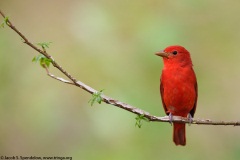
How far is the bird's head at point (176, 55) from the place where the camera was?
237 inches

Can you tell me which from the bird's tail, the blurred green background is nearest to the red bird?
the bird's tail

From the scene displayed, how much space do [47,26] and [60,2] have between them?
0.63 m

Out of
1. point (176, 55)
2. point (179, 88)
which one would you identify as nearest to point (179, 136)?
point (179, 88)

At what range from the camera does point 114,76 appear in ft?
26.0

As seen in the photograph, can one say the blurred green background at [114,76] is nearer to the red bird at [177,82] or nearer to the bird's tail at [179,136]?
the bird's tail at [179,136]

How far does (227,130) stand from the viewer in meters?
8.55

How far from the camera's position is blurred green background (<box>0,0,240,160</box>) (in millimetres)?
7434

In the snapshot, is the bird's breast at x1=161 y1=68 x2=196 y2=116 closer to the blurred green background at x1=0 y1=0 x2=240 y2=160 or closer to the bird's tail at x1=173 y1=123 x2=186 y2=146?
the bird's tail at x1=173 y1=123 x2=186 y2=146

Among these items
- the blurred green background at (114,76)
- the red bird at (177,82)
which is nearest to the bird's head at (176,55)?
the red bird at (177,82)

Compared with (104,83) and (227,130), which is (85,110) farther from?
(227,130)

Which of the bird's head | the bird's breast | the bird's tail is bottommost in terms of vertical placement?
the bird's tail

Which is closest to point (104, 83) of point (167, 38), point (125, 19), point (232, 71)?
point (167, 38)

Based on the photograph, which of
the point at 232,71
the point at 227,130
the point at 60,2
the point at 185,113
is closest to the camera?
the point at 185,113

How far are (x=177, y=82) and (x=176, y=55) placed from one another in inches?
10.4
